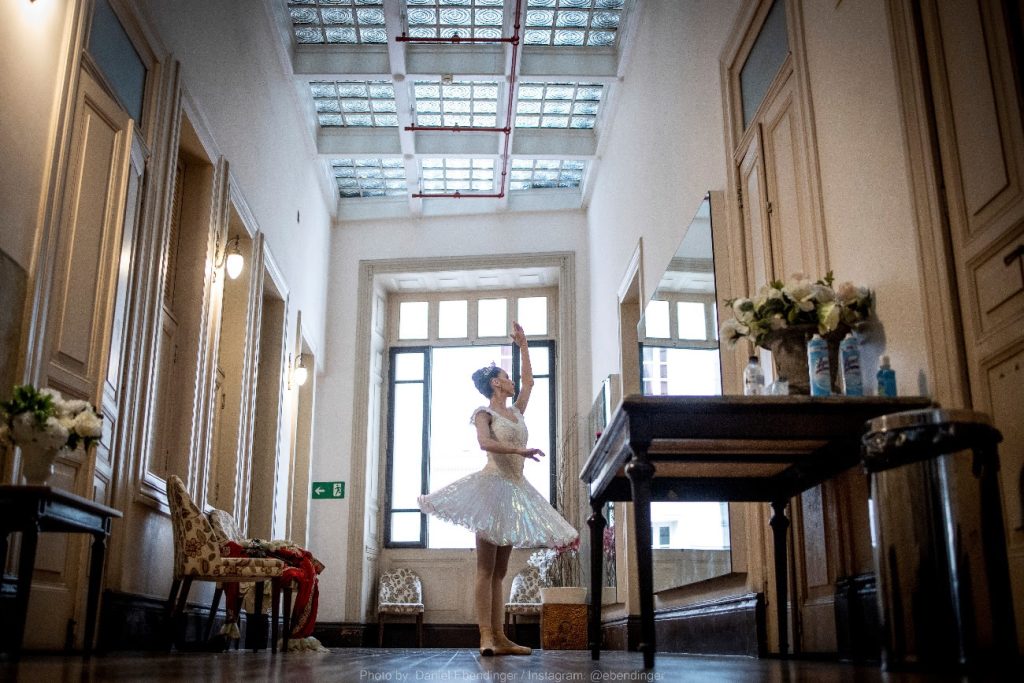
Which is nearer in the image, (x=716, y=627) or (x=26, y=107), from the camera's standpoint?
(x=26, y=107)

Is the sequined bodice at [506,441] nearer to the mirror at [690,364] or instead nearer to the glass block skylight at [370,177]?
the mirror at [690,364]

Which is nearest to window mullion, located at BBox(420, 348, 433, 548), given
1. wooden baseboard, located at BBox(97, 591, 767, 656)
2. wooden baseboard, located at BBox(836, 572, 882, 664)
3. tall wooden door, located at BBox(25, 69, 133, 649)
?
wooden baseboard, located at BBox(97, 591, 767, 656)

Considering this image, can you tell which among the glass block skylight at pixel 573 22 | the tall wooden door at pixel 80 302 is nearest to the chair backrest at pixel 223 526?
the tall wooden door at pixel 80 302

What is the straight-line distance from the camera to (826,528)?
367 cm

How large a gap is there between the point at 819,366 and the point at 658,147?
4.44 m

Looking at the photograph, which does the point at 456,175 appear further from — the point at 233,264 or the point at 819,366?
the point at 819,366

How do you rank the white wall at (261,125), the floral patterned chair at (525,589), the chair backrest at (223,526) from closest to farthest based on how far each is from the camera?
the chair backrest at (223,526)
the white wall at (261,125)
the floral patterned chair at (525,589)

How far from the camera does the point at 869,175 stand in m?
3.32

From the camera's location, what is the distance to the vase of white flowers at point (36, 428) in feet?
12.0

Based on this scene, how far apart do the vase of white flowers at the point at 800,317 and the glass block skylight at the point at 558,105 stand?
6841 mm

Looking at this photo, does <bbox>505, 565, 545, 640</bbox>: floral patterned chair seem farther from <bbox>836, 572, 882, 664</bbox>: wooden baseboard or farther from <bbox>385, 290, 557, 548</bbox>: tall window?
<bbox>836, 572, 882, 664</bbox>: wooden baseboard

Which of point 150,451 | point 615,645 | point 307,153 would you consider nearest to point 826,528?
point 150,451

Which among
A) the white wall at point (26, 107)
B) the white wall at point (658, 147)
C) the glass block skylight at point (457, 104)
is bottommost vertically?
the white wall at point (26, 107)

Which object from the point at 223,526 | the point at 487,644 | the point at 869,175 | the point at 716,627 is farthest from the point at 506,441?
the point at 223,526
